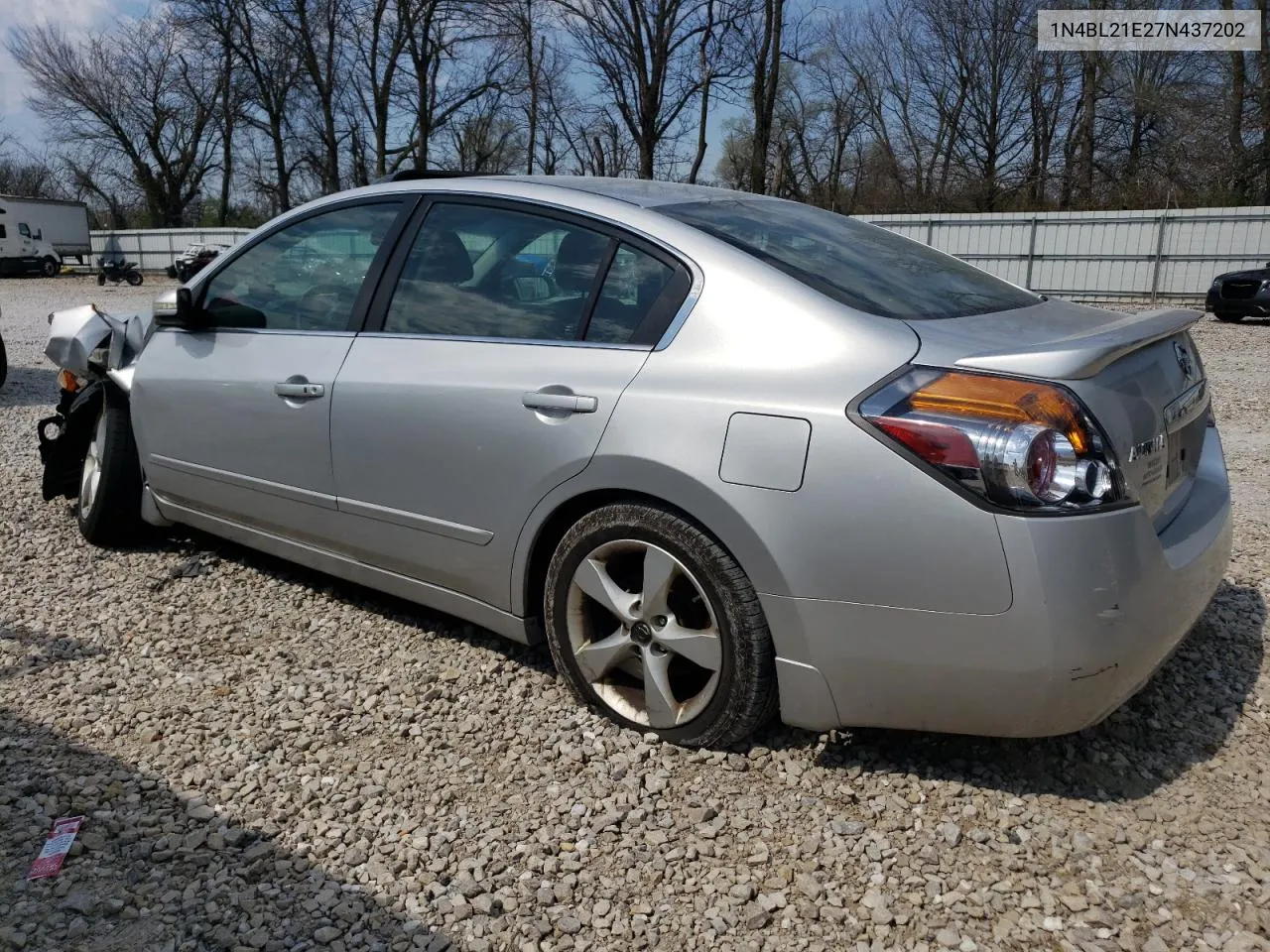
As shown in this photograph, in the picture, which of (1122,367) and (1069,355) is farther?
(1122,367)

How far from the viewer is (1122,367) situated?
7.89 feet

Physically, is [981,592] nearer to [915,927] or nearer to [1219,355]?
[915,927]

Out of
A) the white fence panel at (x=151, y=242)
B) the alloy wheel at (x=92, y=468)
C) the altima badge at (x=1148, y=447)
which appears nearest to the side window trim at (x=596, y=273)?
the altima badge at (x=1148, y=447)

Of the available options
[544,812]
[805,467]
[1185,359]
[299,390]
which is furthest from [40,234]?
[1185,359]

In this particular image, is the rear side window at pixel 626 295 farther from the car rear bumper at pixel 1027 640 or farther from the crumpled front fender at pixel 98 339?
the crumpled front fender at pixel 98 339

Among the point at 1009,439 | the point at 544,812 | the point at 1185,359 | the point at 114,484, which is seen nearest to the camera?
the point at 1009,439

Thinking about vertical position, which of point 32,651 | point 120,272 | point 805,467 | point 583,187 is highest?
point 120,272

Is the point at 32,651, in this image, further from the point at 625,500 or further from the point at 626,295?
the point at 626,295

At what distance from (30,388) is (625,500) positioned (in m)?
9.15

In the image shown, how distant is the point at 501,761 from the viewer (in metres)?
2.82

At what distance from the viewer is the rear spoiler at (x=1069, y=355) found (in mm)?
2211

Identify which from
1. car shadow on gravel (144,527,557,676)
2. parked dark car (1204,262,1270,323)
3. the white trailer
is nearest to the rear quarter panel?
car shadow on gravel (144,527,557,676)

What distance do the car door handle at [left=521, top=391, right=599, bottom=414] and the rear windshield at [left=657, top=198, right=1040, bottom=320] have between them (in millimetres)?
593

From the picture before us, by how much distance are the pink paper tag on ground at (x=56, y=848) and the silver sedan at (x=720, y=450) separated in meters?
1.18
